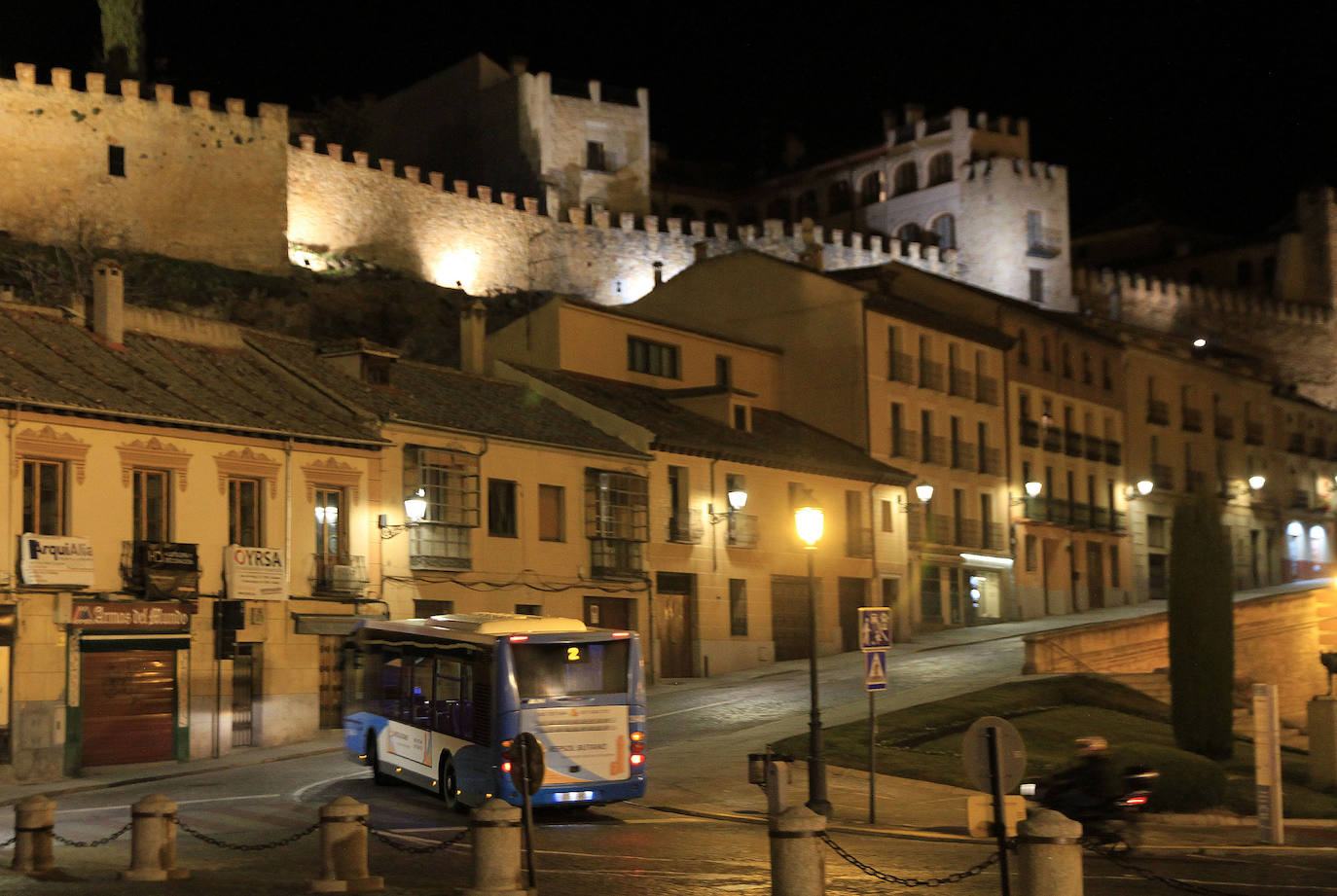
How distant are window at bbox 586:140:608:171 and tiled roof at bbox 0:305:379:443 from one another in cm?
5927

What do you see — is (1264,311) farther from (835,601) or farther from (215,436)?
(215,436)

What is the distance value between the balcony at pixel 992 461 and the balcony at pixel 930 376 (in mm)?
3264

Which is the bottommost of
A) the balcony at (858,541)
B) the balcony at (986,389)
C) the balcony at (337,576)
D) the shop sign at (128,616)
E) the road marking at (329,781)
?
the road marking at (329,781)

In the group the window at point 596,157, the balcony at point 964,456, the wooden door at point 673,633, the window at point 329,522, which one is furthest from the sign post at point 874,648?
the window at point 596,157

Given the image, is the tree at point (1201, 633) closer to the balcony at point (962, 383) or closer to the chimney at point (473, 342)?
the chimney at point (473, 342)

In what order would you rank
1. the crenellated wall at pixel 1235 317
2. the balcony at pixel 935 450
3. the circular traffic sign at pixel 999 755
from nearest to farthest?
1. the circular traffic sign at pixel 999 755
2. the balcony at pixel 935 450
3. the crenellated wall at pixel 1235 317

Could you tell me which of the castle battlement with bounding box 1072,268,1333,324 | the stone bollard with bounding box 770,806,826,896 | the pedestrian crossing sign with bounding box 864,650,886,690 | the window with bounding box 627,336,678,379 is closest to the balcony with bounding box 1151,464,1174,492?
the window with bounding box 627,336,678,379

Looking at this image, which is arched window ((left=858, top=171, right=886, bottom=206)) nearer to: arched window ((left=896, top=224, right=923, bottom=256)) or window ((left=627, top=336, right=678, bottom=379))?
arched window ((left=896, top=224, right=923, bottom=256))

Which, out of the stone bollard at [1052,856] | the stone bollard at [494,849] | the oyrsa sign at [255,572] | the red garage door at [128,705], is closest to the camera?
the stone bollard at [1052,856]

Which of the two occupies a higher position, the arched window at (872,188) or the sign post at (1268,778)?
the arched window at (872,188)

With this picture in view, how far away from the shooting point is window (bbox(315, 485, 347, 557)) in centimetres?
3064

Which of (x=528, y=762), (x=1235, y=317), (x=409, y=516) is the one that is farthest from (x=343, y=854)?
(x=1235, y=317)

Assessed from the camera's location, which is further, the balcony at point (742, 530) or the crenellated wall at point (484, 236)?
the crenellated wall at point (484, 236)

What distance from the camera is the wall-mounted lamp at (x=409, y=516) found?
103 ft
